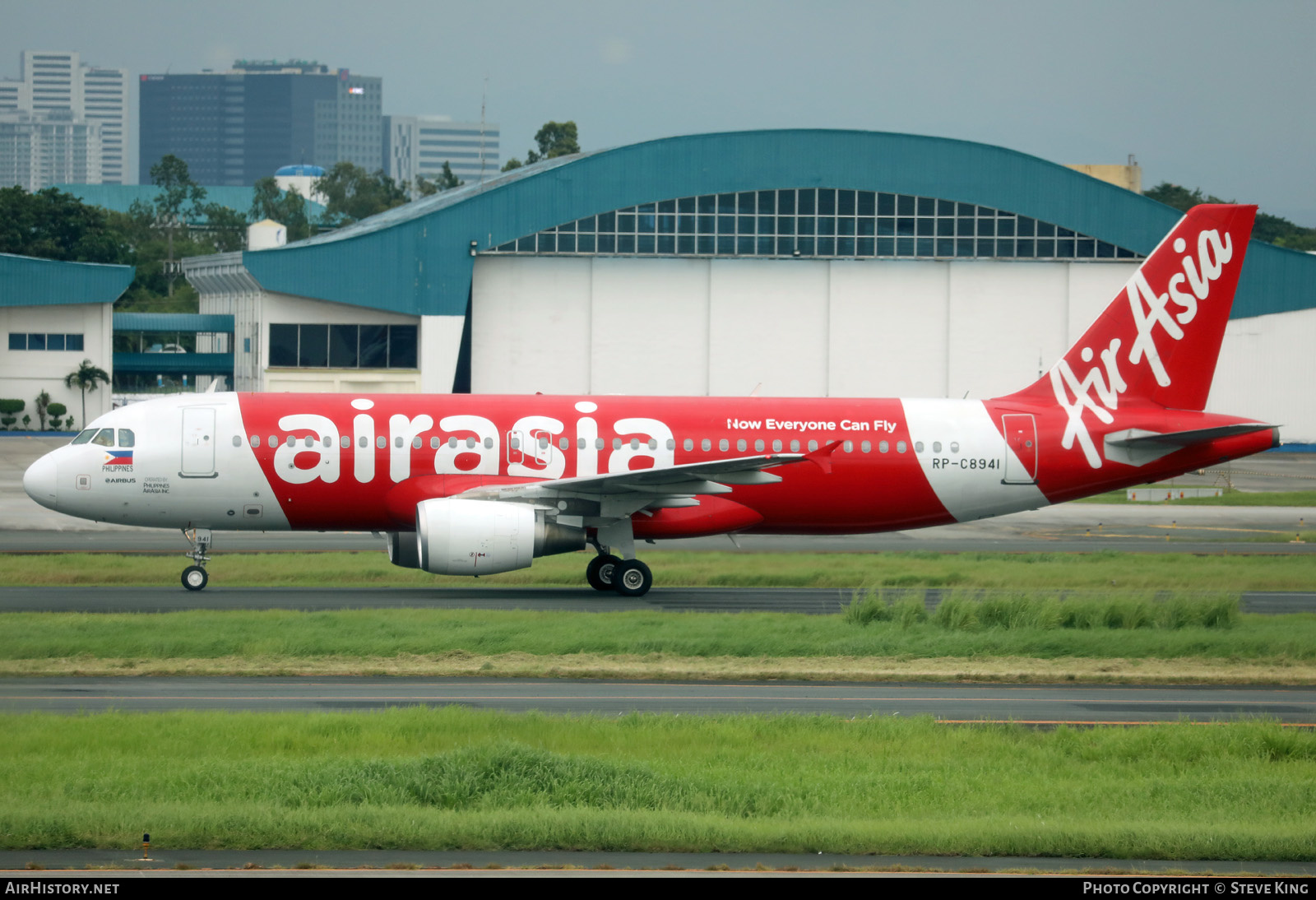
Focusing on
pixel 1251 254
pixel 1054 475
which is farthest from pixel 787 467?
pixel 1251 254

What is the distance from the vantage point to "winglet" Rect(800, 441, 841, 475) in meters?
29.0

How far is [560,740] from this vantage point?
16234mm

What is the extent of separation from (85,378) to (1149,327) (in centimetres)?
6923

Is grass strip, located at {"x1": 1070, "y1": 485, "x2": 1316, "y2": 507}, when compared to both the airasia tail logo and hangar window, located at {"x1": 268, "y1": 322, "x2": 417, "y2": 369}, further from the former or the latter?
hangar window, located at {"x1": 268, "y1": 322, "x2": 417, "y2": 369}

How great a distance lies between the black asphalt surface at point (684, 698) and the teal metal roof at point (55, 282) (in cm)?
6911

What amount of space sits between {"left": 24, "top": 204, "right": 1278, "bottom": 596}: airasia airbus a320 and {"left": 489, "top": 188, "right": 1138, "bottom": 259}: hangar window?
3916 centimetres

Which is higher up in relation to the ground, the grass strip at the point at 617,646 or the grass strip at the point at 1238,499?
the grass strip at the point at 1238,499

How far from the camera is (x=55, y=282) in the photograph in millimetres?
Answer: 83250

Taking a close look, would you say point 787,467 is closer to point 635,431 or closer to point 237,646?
point 635,431

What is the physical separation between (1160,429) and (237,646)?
67.6 ft

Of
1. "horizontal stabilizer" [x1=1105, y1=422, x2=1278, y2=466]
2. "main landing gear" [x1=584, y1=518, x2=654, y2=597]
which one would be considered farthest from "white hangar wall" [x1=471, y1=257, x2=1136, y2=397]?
"main landing gear" [x1=584, y1=518, x2=654, y2=597]

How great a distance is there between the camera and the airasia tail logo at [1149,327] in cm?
3172

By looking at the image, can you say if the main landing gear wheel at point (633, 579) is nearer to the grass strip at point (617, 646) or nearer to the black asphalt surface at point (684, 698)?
the grass strip at point (617, 646)

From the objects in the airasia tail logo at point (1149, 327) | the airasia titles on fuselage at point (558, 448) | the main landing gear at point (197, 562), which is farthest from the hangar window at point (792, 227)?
the main landing gear at point (197, 562)
